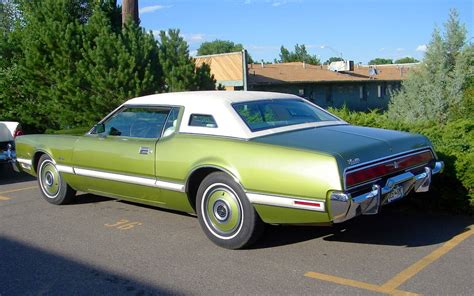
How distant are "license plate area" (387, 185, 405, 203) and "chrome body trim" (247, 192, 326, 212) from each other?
742 millimetres

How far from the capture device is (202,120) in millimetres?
5359

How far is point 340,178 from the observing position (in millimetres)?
4180

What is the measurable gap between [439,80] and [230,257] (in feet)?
35.8

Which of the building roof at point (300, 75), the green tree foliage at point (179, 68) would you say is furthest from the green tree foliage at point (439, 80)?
the building roof at point (300, 75)

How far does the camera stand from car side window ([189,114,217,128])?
5267 millimetres

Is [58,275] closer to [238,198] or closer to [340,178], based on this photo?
[238,198]

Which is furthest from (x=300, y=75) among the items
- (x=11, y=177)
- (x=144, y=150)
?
(x=144, y=150)

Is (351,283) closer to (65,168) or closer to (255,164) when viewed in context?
(255,164)

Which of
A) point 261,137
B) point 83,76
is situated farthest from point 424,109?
point 261,137

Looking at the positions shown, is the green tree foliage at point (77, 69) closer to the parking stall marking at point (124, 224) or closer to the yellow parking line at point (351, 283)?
the parking stall marking at point (124, 224)

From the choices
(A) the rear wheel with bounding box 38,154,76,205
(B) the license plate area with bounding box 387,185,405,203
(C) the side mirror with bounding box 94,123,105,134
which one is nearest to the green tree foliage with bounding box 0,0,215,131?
(A) the rear wheel with bounding box 38,154,76,205

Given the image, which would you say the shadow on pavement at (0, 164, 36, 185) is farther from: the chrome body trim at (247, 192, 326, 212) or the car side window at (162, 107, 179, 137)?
the chrome body trim at (247, 192, 326, 212)

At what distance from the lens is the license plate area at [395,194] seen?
15.1 ft

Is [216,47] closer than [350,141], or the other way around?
[350,141]
